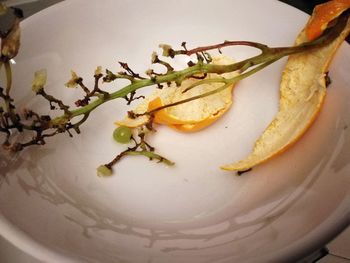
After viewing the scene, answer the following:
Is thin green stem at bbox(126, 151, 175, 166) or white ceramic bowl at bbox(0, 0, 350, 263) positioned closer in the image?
white ceramic bowl at bbox(0, 0, 350, 263)

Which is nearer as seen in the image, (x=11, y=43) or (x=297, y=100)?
(x=11, y=43)

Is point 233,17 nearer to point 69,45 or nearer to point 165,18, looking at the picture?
point 165,18

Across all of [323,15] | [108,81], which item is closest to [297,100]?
[323,15]

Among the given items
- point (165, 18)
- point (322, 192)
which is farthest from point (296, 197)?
point (165, 18)

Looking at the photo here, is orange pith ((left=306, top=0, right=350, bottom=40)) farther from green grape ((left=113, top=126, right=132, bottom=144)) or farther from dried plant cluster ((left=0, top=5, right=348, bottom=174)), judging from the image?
green grape ((left=113, top=126, right=132, bottom=144))

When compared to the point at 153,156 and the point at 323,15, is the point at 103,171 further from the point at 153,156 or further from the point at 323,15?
the point at 323,15

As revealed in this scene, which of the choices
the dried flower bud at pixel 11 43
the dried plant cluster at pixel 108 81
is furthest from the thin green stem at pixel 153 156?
the dried flower bud at pixel 11 43

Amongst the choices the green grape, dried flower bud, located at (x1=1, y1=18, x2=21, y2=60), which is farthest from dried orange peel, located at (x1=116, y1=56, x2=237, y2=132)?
dried flower bud, located at (x1=1, y1=18, x2=21, y2=60)
